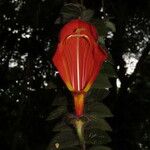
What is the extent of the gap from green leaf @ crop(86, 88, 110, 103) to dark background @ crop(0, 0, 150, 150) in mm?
2495

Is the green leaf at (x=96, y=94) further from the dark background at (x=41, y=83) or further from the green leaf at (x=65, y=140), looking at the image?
the dark background at (x=41, y=83)

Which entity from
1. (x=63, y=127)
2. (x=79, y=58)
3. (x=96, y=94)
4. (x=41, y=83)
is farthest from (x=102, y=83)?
(x=41, y=83)

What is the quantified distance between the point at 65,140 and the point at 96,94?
0.16 meters

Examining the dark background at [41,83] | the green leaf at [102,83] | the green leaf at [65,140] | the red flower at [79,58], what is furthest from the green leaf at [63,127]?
the dark background at [41,83]

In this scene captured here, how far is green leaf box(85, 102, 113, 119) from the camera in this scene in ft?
3.76

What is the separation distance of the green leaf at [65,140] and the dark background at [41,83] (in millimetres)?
2546

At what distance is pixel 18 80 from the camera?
4262 millimetres

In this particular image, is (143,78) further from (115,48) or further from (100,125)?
(100,125)

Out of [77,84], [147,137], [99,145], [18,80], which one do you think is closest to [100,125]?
[99,145]

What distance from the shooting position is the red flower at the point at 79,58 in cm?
86

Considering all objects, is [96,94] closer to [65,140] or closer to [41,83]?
[65,140]

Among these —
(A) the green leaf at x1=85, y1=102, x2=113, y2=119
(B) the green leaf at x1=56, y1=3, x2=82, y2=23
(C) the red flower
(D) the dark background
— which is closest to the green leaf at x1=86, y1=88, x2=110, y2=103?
(A) the green leaf at x1=85, y1=102, x2=113, y2=119

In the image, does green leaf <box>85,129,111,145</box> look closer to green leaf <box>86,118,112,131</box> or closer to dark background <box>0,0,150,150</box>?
green leaf <box>86,118,112,131</box>

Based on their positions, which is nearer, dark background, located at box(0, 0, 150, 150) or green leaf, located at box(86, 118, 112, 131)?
green leaf, located at box(86, 118, 112, 131)
